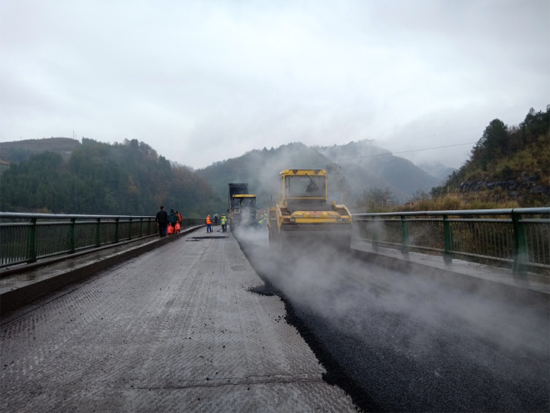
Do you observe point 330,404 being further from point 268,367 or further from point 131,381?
point 131,381

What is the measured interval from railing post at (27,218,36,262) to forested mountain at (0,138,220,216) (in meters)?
88.1

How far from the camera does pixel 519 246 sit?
5734 mm

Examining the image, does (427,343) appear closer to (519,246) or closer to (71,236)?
(519,246)

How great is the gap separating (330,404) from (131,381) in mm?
1413

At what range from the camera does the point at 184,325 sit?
13.7 ft

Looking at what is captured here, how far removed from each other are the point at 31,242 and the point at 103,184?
117414 millimetres

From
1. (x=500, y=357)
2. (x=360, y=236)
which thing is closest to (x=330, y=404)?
(x=500, y=357)

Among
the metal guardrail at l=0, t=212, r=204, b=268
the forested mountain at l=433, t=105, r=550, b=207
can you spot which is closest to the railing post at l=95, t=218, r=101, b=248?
the metal guardrail at l=0, t=212, r=204, b=268

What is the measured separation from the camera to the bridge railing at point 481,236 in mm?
5453

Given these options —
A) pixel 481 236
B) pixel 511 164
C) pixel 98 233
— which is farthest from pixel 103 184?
pixel 481 236

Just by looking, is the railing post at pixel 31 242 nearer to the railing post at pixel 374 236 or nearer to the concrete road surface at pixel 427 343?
the concrete road surface at pixel 427 343

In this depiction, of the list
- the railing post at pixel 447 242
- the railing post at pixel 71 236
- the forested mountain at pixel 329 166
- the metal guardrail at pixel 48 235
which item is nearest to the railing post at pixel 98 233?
the metal guardrail at pixel 48 235

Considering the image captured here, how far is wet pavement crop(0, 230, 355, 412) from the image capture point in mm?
2467

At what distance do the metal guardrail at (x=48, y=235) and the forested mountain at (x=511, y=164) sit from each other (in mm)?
16287
